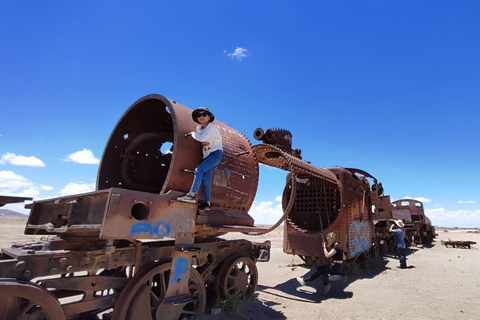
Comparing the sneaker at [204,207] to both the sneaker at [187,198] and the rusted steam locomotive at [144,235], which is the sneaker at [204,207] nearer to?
the rusted steam locomotive at [144,235]

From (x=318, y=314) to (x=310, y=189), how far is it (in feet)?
13.8

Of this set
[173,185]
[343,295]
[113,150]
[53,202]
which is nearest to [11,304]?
[53,202]

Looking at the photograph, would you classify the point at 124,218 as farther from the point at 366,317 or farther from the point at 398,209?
the point at 398,209

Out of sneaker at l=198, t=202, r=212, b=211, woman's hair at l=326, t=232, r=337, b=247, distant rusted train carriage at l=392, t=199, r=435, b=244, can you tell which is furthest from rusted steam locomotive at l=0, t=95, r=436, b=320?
distant rusted train carriage at l=392, t=199, r=435, b=244

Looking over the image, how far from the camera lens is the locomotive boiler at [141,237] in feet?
10.4

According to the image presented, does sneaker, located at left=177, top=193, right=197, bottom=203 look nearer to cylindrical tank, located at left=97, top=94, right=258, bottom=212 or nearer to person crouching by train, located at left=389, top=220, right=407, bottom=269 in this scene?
cylindrical tank, located at left=97, top=94, right=258, bottom=212

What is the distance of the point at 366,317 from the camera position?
18.8 ft

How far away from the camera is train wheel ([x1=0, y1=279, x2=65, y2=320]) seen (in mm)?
2754

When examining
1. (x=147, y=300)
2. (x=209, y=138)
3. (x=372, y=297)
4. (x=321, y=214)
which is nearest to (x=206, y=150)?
(x=209, y=138)

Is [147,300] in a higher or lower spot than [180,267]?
lower

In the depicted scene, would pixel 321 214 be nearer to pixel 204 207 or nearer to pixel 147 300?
pixel 204 207

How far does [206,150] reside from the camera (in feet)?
14.4

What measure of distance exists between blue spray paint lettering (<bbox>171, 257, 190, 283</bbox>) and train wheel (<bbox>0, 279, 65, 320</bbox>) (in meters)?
1.39

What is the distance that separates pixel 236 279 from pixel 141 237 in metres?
2.57
